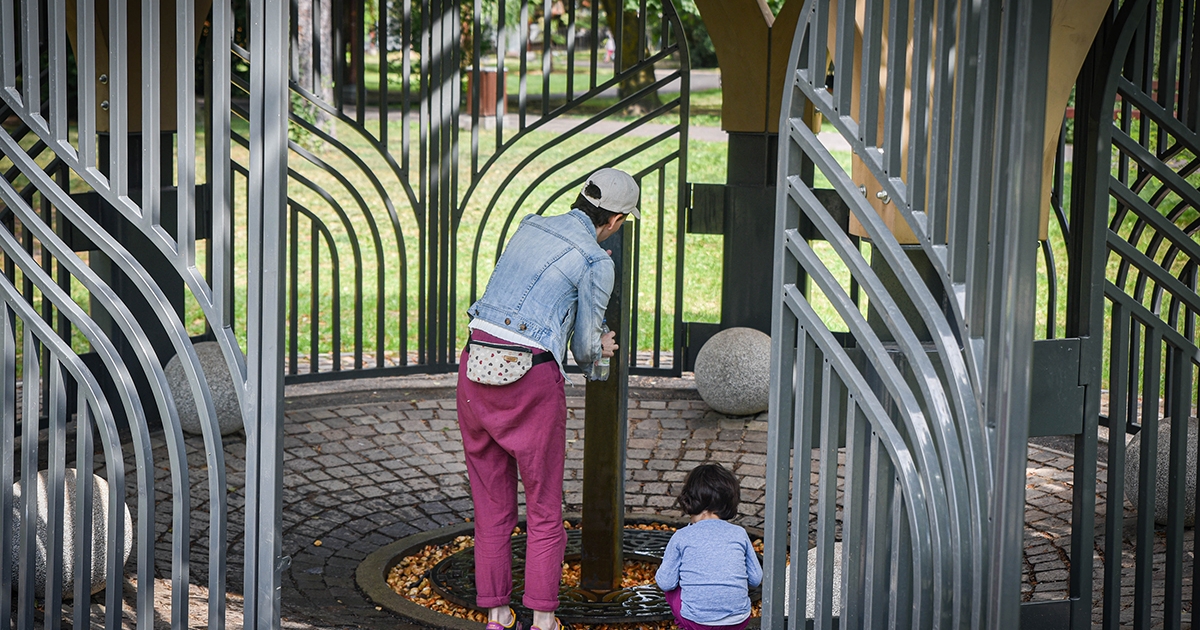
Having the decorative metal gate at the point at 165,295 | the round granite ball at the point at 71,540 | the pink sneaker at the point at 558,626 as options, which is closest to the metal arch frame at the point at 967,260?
the decorative metal gate at the point at 165,295

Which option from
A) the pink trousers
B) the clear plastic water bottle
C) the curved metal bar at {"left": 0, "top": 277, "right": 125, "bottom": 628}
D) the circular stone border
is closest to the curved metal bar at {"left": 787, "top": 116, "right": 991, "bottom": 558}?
the pink trousers

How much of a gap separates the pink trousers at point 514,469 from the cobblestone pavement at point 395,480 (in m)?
0.58

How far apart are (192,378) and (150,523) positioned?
0.52 meters

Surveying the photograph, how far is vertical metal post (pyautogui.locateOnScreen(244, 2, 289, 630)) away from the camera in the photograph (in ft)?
10.8

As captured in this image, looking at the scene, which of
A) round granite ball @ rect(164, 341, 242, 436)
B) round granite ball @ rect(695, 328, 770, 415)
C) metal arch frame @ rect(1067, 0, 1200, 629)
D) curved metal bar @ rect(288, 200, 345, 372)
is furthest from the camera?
curved metal bar @ rect(288, 200, 345, 372)

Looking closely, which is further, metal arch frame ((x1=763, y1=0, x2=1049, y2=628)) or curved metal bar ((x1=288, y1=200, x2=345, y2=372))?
curved metal bar ((x1=288, y1=200, x2=345, y2=372))

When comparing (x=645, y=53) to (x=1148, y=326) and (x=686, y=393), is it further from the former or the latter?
(x=1148, y=326)

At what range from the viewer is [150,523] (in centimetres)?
370

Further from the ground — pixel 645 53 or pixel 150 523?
pixel 645 53

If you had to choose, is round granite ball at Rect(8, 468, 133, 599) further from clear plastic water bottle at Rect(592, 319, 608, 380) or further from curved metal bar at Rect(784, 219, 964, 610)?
curved metal bar at Rect(784, 219, 964, 610)

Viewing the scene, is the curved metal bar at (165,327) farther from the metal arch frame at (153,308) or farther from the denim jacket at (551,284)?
the denim jacket at (551,284)

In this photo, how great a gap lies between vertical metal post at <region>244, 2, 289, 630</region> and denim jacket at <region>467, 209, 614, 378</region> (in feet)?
3.96

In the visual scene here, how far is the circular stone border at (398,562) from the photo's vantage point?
5156 millimetres

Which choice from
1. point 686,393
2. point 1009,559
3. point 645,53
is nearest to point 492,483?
point 1009,559
